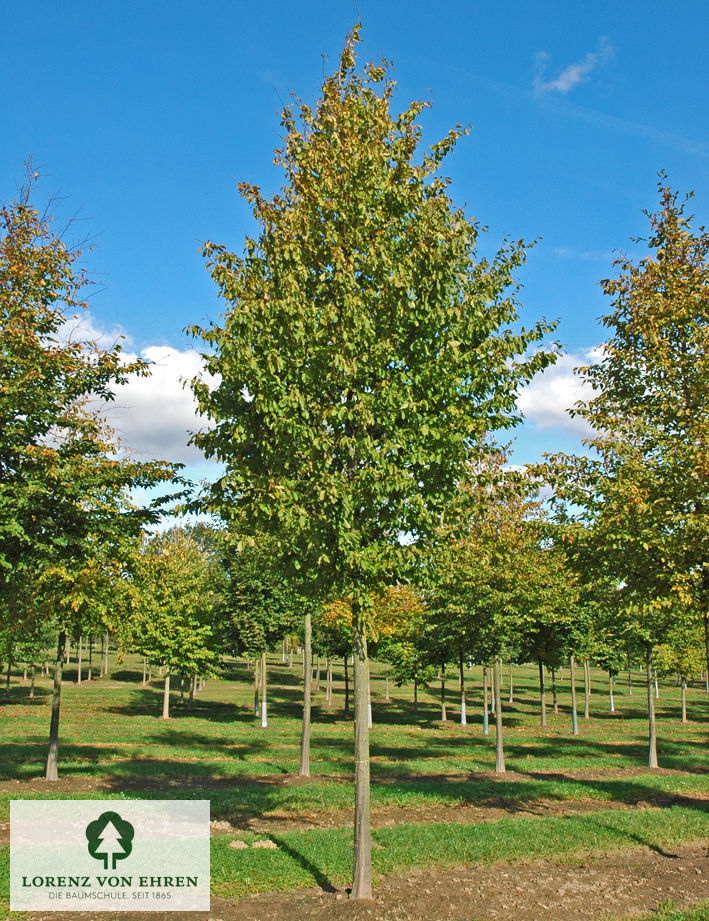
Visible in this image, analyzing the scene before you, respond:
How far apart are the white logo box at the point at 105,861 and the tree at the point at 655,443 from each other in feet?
26.0

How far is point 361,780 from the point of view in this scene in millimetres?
8555

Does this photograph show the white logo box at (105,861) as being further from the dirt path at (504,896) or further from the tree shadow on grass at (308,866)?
the tree shadow on grass at (308,866)

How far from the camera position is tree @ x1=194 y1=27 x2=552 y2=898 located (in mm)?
8352

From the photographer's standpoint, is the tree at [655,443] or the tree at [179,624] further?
the tree at [179,624]

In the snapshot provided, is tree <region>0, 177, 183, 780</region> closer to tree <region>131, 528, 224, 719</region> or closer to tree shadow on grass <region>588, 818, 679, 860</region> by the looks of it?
tree shadow on grass <region>588, 818, 679, 860</region>

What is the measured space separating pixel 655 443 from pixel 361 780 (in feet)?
23.6

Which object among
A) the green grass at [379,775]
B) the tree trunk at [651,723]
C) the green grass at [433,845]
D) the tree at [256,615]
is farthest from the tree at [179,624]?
the green grass at [433,845]

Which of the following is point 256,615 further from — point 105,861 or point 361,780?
point 361,780

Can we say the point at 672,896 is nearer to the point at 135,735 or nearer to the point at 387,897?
the point at 387,897

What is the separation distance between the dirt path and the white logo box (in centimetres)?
40

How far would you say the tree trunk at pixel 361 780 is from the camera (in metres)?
8.30

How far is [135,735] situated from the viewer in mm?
28000

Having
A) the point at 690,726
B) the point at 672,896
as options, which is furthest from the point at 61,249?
the point at 690,726

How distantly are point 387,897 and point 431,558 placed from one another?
4342 mm
